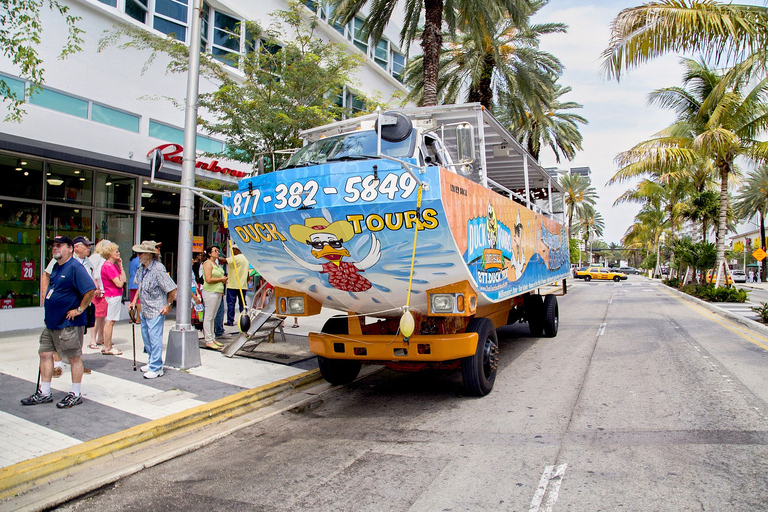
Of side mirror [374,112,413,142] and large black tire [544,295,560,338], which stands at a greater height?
side mirror [374,112,413,142]

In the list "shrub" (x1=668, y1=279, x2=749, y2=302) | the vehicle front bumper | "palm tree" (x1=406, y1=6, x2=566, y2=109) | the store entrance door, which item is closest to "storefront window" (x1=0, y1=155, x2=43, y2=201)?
the store entrance door

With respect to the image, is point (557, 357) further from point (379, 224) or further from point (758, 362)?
point (379, 224)

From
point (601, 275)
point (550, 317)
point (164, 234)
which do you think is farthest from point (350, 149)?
point (601, 275)

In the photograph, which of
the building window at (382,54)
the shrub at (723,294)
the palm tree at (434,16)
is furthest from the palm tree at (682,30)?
the building window at (382,54)

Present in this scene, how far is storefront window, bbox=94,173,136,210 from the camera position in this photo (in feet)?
41.7

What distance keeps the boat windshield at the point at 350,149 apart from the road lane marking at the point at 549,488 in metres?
3.35

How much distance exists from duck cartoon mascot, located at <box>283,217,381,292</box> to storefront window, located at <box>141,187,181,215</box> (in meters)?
9.18

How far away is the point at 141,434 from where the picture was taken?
513 cm

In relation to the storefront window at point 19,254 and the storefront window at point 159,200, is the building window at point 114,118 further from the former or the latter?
the storefront window at point 19,254

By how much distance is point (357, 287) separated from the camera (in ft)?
19.0

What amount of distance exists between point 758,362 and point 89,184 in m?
14.1

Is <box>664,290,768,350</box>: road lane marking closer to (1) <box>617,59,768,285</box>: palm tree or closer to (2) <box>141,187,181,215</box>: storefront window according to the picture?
(1) <box>617,59,768,285</box>: palm tree

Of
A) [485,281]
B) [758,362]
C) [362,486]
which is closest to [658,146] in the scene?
[758,362]

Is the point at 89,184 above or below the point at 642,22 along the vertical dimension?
below
